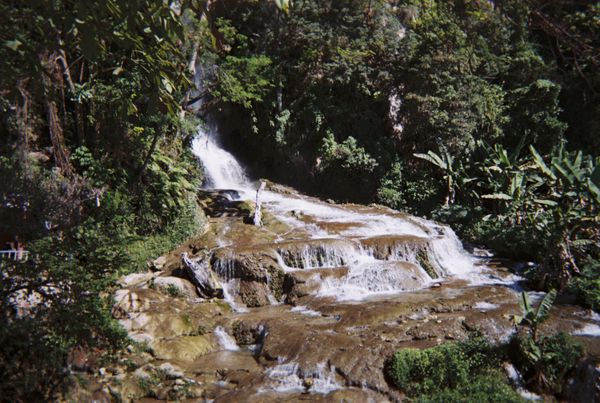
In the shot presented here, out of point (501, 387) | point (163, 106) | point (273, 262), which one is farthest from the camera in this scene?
point (273, 262)

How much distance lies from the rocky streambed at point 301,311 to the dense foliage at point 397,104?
14.4 feet

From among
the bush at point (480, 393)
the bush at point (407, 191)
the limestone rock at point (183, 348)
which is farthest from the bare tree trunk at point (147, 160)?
the bush at point (407, 191)

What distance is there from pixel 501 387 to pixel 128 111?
6114 millimetres

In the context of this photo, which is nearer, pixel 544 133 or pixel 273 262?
pixel 273 262

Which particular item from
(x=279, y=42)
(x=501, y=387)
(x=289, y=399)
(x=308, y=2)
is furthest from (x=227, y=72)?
(x=501, y=387)

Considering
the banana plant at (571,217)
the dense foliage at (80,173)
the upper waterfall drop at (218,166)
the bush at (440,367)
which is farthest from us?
the upper waterfall drop at (218,166)

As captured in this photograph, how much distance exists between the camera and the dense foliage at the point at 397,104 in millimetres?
18109

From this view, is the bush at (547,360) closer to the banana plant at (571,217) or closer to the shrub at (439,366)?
the shrub at (439,366)

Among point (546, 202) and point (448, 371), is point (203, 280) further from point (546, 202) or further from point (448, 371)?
point (546, 202)

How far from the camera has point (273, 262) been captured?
1141 centimetres

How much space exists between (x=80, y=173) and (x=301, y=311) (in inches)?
290

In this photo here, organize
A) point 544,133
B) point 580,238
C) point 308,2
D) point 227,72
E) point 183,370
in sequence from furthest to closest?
point 308,2 < point 544,133 < point 227,72 < point 580,238 < point 183,370

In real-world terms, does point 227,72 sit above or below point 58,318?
above

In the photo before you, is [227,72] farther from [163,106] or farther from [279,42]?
[163,106]
